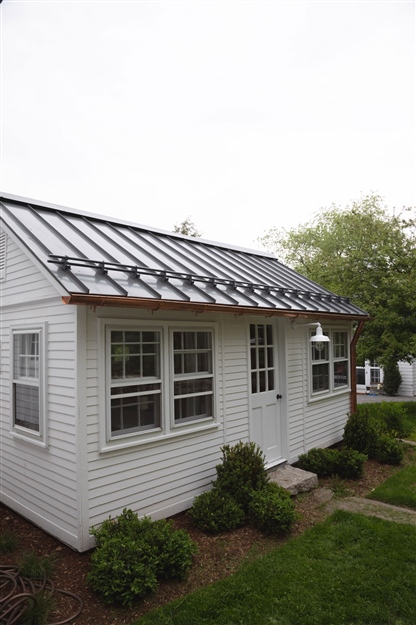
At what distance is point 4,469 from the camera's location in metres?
5.86

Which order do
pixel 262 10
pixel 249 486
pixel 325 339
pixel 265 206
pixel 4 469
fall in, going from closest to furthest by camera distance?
pixel 249 486 → pixel 4 469 → pixel 325 339 → pixel 262 10 → pixel 265 206

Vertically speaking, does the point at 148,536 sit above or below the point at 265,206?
below

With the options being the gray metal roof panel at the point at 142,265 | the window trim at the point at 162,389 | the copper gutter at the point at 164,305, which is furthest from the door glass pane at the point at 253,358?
the window trim at the point at 162,389

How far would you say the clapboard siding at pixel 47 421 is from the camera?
4492 mm

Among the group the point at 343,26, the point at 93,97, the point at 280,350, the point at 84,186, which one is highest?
the point at 84,186

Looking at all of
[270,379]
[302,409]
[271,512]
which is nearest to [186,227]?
[302,409]

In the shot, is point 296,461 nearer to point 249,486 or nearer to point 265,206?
point 249,486

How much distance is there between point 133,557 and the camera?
3.68 m

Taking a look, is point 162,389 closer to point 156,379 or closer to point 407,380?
point 156,379

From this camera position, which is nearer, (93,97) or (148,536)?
(148,536)

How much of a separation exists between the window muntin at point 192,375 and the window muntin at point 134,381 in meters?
0.33

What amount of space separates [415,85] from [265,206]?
1115 inches

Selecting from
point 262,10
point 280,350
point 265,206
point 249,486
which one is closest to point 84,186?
point 265,206

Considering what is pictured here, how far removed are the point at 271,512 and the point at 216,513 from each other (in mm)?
693
